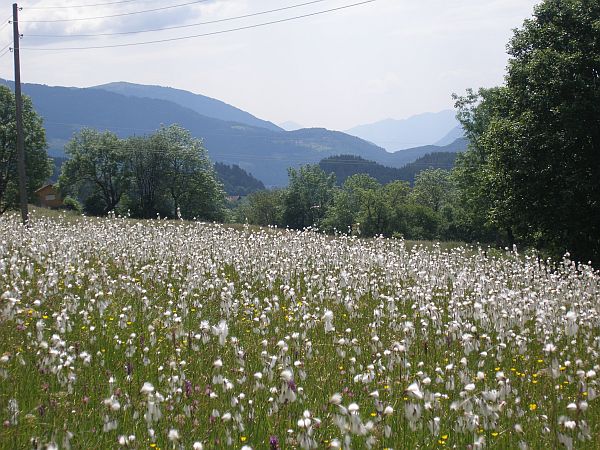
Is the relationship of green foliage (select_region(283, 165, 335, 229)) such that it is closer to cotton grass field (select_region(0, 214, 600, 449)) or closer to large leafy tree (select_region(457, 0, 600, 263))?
large leafy tree (select_region(457, 0, 600, 263))

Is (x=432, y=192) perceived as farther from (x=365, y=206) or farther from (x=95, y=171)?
(x=95, y=171)

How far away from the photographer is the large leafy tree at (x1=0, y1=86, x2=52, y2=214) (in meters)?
58.2

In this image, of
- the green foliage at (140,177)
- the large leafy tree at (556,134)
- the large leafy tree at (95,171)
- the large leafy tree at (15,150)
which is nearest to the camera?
the large leafy tree at (556,134)

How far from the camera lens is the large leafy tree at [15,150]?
58.2 m

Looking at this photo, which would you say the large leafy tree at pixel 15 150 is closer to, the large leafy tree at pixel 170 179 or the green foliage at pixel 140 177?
the green foliage at pixel 140 177

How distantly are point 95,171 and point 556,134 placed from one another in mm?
81042

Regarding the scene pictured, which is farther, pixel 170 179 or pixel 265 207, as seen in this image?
pixel 265 207

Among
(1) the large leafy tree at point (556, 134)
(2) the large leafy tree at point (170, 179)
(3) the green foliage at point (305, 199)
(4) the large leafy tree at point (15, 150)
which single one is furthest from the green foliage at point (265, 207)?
(1) the large leafy tree at point (556, 134)

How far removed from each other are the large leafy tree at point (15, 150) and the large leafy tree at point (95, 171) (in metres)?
29.5

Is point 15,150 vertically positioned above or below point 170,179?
above

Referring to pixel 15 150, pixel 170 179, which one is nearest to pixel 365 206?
pixel 170 179

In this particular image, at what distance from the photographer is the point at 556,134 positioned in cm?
2325

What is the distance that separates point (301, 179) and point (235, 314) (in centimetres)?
12536

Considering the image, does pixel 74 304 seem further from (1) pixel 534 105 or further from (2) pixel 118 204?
(2) pixel 118 204
